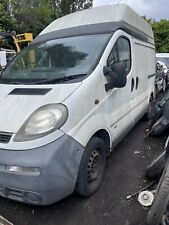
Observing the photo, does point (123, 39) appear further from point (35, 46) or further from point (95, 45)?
point (35, 46)

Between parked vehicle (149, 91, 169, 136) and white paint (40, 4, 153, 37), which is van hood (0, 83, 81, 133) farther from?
parked vehicle (149, 91, 169, 136)

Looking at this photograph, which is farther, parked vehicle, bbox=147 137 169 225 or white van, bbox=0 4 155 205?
white van, bbox=0 4 155 205

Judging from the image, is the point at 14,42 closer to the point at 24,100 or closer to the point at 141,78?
the point at 141,78

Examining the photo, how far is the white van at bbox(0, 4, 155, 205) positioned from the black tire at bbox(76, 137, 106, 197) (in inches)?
0.4

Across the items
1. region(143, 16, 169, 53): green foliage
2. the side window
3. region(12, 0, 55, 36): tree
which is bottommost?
the side window

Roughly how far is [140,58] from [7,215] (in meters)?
3.60

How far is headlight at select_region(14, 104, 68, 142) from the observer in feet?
8.93

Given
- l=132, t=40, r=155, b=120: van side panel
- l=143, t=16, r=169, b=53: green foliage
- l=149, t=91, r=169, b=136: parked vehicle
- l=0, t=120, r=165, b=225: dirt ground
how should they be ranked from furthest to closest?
l=143, t=16, r=169, b=53: green foliage < l=149, t=91, r=169, b=136: parked vehicle < l=132, t=40, r=155, b=120: van side panel < l=0, t=120, r=165, b=225: dirt ground

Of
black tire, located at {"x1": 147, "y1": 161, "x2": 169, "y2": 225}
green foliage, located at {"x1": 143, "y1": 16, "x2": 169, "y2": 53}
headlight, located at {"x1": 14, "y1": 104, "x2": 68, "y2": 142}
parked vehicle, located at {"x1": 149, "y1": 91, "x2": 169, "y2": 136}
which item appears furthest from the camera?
green foliage, located at {"x1": 143, "y1": 16, "x2": 169, "y2": 53}

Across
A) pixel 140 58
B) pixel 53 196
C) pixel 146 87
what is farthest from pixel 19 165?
pixel 146 87

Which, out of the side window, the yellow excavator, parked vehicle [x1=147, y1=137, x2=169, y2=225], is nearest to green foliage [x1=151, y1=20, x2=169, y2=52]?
the yellow excavator

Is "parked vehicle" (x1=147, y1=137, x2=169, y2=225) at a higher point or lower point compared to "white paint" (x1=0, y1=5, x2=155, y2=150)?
lower

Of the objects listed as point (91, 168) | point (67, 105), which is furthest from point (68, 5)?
point (67, 105)

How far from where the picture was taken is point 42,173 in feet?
8.50
